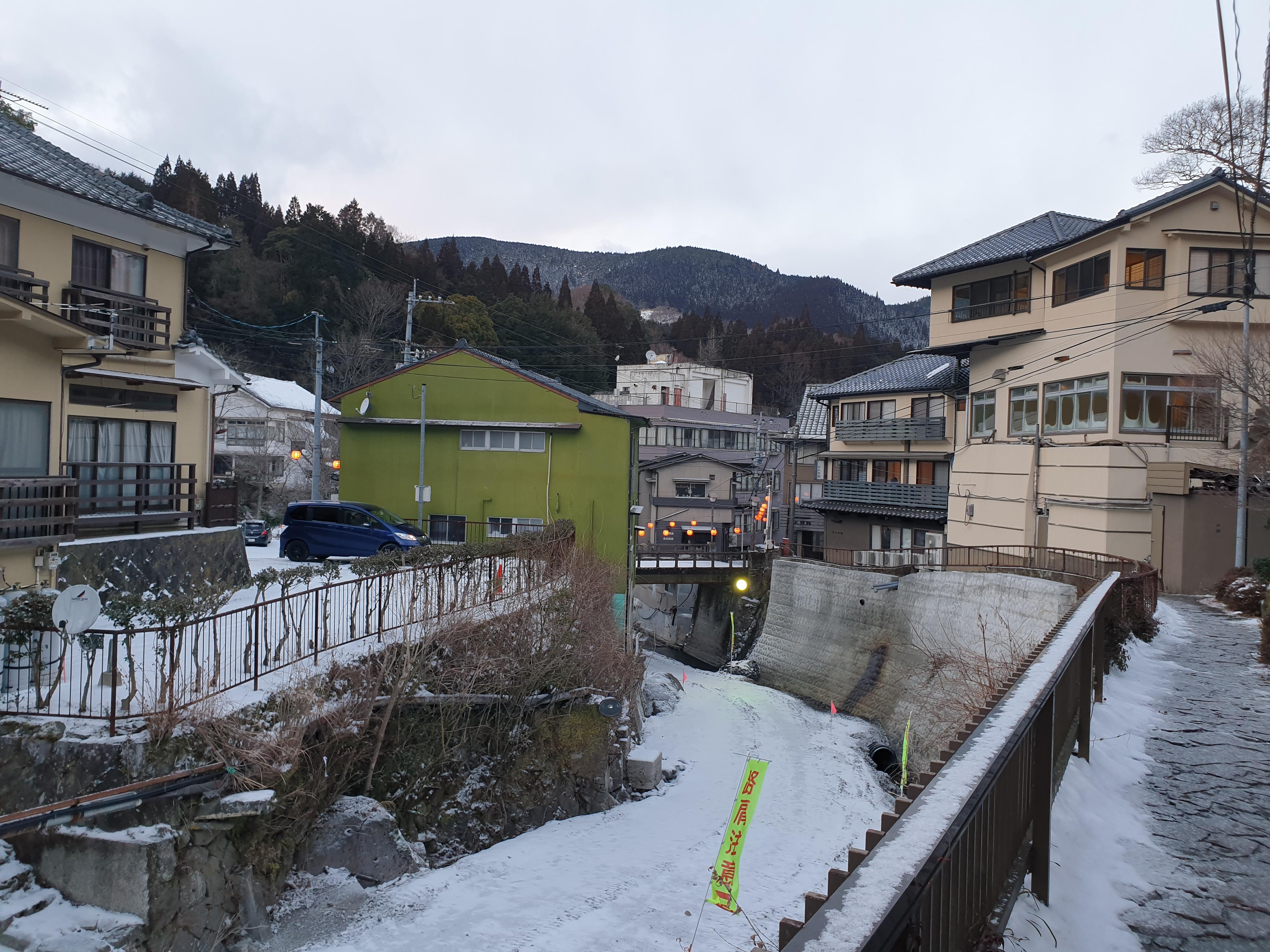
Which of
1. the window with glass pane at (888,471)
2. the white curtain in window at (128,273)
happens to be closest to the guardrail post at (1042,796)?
the white curtain in window at (128,273)

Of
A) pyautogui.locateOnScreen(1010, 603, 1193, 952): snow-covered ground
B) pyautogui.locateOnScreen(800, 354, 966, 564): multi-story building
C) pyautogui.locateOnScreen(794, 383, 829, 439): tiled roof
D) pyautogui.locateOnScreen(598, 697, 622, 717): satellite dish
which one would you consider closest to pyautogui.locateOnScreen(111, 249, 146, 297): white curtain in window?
pyautogui.locateOnScreen(598, 697, 622, 717): satellite dish

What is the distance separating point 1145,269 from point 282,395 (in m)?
44.0

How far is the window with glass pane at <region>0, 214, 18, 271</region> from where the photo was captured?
566 inches

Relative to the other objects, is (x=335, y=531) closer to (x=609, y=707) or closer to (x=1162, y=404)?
(x=609, y=707)

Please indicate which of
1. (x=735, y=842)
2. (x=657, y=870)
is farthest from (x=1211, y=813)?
(x=657, y=870)

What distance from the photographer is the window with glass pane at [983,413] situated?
103ft

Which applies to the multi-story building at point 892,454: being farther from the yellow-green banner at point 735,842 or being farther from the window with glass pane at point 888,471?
the yellow-green banner at point 735,842

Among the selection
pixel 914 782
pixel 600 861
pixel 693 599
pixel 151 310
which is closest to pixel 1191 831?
pixel 914 782

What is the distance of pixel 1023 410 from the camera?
29484 millimetres

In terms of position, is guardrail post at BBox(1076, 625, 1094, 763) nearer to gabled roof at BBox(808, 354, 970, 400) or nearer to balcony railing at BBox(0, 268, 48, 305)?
balcony railing at BBox(0, 268, 48, 305)

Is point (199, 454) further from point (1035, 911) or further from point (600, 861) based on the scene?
point (1035, 911)

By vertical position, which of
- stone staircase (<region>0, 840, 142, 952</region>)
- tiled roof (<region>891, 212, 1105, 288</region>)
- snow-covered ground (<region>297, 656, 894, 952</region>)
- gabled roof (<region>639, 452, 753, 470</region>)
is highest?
tiled roof (<region>891, 212, 1105, 288</region>)

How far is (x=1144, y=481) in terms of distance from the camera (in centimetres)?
2448

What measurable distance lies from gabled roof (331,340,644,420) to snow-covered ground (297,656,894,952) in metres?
12.3
